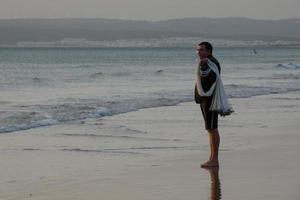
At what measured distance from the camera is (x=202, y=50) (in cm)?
992

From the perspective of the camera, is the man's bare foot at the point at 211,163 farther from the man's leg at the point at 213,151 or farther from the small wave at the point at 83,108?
the small wave at the point at 83,108

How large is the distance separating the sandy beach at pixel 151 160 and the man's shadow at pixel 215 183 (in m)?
0.01

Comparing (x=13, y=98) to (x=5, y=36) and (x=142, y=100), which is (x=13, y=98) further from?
(x=5, y=36)

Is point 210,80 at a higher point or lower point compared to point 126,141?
higher

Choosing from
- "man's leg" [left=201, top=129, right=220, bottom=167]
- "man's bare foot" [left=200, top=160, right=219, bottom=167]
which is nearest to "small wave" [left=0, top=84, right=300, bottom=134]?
"man's leg" [left=201, top=129, right=220, bottom=167]

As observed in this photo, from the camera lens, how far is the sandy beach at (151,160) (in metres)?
8.23

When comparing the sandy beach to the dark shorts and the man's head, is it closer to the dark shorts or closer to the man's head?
the dark shorts

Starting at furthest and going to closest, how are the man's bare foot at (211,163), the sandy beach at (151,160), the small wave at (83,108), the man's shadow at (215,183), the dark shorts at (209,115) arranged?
1. the small wave at (83,108)
2. the dark shorts at (209,115)
3. the man's bare foot at (211,163)
4. the sandy beach at (151,160)
5. the man's shadow at (215,183)

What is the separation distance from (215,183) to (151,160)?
6.03 ft

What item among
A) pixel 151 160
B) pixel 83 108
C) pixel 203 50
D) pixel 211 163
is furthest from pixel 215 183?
pixel 83 108

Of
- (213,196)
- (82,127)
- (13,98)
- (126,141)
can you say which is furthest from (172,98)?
(213,196)

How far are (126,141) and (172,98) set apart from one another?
10.4 m

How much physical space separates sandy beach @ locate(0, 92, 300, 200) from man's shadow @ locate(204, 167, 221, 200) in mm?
10

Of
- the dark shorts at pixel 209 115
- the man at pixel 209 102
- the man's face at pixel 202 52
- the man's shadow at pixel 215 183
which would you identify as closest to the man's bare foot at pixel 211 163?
the man at pixel 209 102
